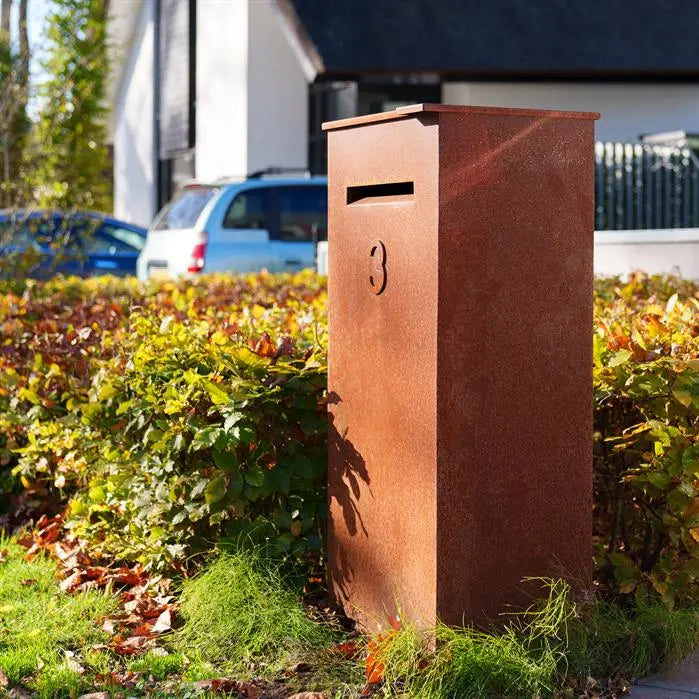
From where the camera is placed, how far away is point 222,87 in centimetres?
1838

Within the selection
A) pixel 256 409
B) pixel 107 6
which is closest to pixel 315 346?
pixel 256 409

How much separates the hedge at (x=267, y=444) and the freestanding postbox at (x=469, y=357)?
0.38 meters

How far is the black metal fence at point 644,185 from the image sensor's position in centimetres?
1535

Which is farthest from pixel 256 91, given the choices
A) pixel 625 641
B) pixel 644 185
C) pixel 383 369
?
pixel 625 641

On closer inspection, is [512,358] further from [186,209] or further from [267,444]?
[186,209]

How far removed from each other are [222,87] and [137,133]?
7.66m

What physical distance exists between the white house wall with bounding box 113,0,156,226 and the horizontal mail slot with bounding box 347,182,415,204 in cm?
2038

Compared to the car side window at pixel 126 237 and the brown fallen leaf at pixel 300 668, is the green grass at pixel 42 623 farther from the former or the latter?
the car side window at pixel 126 237

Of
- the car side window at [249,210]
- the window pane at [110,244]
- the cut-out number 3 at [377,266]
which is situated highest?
the car side window at [249,210]

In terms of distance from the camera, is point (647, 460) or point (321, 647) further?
point (647, 460)

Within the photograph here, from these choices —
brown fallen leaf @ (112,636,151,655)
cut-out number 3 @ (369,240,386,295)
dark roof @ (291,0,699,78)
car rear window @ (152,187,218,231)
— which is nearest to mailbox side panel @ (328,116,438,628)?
cut-out number 3 @ (369,240,386,295)

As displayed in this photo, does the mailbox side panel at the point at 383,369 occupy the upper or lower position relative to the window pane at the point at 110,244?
lower

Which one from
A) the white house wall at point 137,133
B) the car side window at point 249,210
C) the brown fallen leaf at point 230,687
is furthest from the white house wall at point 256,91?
the brown fallen leaf at point 230,687

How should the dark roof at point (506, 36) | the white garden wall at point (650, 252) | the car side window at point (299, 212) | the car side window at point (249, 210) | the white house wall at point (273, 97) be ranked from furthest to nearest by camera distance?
the white house wall at point (273, 97) → the dark roof at point (506, 36) → the car side window at point (299, 212) → the car side window at point (249, 210) → the white garden wall at point (650, 252)
